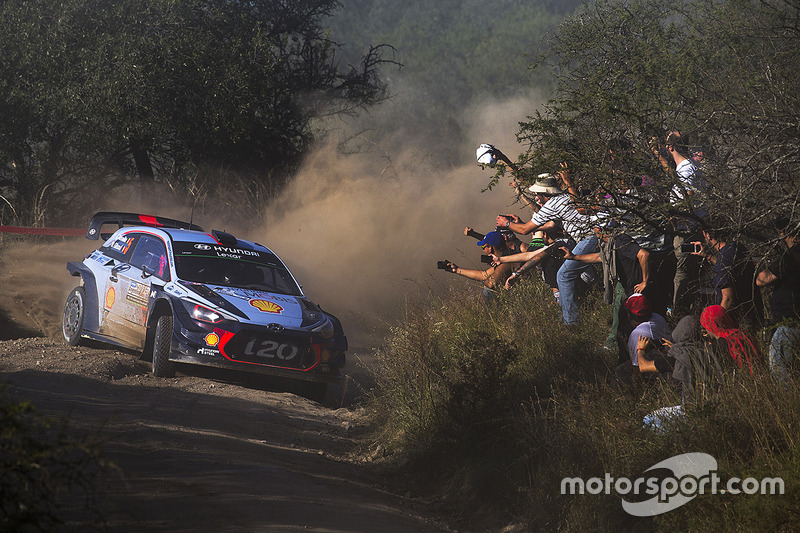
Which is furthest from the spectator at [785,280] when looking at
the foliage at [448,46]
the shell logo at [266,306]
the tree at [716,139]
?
the foliage at [448,46]

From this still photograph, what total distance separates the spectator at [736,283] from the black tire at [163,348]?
602 cm

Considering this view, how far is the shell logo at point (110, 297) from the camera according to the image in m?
10.8

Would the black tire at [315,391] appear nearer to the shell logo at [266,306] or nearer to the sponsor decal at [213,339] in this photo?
the shell logo at [266,306]

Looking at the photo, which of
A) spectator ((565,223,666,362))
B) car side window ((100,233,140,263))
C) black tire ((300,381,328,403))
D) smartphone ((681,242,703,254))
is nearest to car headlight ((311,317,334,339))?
black tire ((300,381,328,403))

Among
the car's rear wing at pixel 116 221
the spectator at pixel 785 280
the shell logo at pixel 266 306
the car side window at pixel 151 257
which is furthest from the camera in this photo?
the car's rear wing at pixel 116 221

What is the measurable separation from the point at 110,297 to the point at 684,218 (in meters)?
7.50

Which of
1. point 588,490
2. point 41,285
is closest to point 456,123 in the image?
point 41,285

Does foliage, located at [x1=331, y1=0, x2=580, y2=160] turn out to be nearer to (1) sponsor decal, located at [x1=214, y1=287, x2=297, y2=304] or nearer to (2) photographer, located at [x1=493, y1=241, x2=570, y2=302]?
(2) photographer, located at [x1=493, y1=241, x2=570, y2=302]

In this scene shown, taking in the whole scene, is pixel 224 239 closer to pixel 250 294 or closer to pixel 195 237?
pixel 195 237

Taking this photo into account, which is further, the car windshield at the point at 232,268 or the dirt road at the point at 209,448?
the car windshield at the point at 232,268

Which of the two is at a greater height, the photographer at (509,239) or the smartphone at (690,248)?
the photographer at (509,239)

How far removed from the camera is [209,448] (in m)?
6.61

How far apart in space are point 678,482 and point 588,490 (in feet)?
2.20

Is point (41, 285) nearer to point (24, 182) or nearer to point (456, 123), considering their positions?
point (24, 182)
